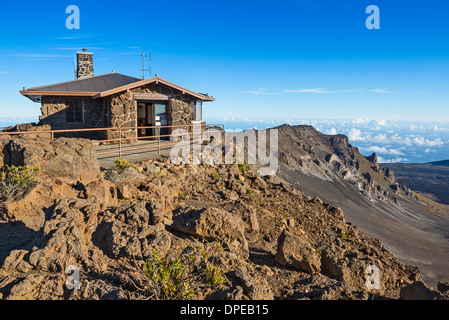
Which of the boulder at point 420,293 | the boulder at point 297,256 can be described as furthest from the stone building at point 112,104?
the boulder at point 420,293

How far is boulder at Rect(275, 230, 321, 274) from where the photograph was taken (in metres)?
5.25

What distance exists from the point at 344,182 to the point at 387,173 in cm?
2597

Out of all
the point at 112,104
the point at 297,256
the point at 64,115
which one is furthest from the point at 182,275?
the point at 64,115

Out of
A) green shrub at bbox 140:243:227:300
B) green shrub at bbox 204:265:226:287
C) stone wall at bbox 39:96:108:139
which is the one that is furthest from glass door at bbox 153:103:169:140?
green shrub at bbox 204:265:226:287

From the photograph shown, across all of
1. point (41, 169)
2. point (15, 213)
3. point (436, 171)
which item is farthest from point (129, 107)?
point (436, 171)

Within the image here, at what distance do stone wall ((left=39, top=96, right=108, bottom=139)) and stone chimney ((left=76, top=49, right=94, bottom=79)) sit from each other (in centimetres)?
520

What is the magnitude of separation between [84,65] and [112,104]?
7.32 m

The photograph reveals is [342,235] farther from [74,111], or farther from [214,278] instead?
[74,111]

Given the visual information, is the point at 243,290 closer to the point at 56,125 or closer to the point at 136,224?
the point at 136,224

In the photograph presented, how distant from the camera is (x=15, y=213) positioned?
5754mm

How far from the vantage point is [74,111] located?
53.7 feet

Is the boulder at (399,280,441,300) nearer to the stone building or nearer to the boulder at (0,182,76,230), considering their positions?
the boulder at (0,182,76,230)

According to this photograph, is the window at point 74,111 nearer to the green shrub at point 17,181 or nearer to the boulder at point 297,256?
the green shrub at point 17,181

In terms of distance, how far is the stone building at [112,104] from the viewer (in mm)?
15727
